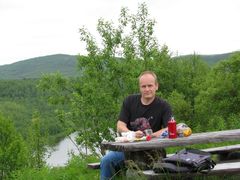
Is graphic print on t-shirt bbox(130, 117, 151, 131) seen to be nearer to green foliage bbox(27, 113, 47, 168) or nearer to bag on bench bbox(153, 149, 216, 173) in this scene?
bag on bench bbox(153, 149, 216, 173)

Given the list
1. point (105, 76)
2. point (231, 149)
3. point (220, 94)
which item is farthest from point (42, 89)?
point (231, 149)

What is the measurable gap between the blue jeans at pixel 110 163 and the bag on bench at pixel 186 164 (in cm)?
80

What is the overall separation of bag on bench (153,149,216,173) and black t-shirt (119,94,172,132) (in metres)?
0.91

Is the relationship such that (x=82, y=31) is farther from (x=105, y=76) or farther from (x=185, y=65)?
(x=185, y=65)

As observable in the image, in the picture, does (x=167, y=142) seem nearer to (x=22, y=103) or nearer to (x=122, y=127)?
(x=122, y=127)

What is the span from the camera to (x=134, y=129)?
5957mm

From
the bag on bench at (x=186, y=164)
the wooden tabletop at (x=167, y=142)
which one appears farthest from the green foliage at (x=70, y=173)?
the bag on bench at (x=186, y=164)

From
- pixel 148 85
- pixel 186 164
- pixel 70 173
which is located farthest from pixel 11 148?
pixel 186 164

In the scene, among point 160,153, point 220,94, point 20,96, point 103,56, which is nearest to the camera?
point 160,153

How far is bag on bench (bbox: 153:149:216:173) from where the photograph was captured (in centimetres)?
482

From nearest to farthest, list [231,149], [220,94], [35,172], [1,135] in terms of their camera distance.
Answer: [231,149] → [35,172] → [220,94] → [1,135]

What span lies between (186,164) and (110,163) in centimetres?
112

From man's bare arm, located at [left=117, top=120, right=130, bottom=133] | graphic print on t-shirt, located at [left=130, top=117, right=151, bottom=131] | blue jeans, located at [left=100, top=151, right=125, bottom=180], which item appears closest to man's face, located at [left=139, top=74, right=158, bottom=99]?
graphic print on t-shirt, located at [left=130, top=117, right=151, bottom=131]

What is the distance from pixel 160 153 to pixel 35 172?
3781mm
